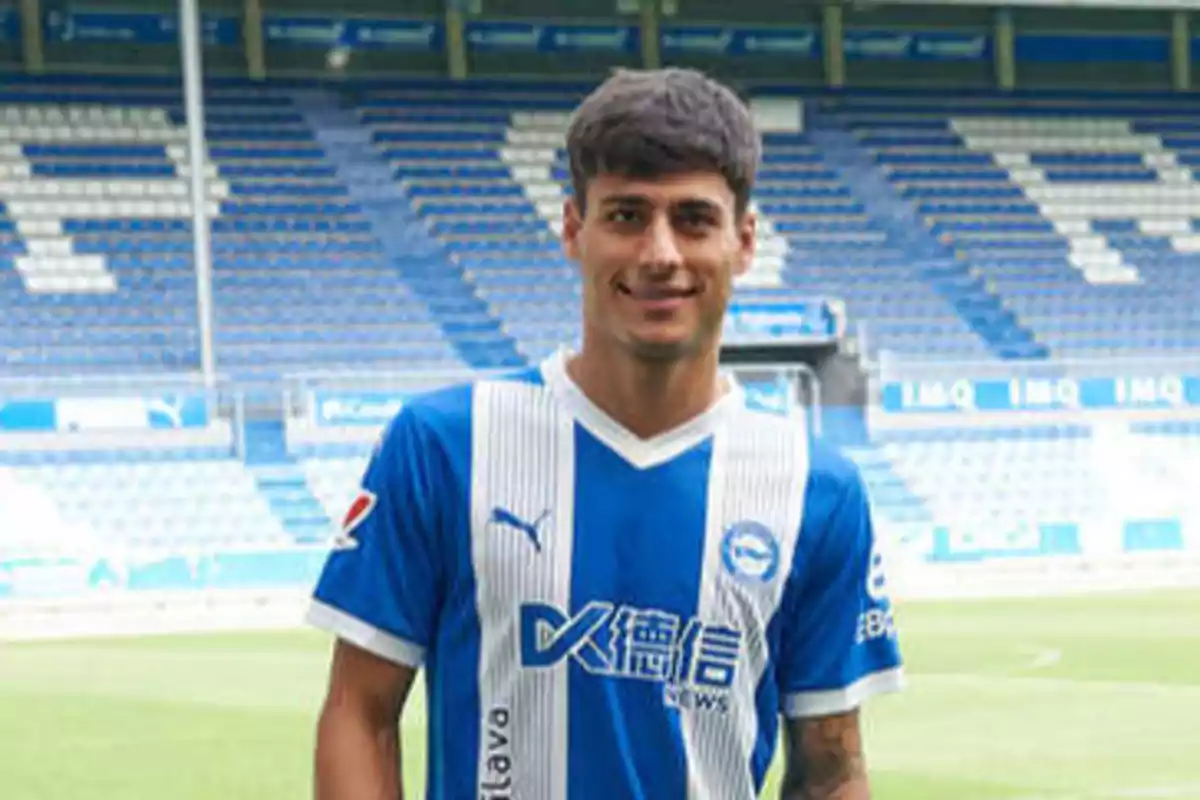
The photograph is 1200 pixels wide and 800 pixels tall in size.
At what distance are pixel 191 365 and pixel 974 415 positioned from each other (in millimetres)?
8641

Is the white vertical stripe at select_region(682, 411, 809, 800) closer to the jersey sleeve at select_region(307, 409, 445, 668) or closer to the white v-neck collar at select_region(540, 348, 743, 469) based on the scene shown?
the white v-neck collar at select_region(540, 348, 743, 469)

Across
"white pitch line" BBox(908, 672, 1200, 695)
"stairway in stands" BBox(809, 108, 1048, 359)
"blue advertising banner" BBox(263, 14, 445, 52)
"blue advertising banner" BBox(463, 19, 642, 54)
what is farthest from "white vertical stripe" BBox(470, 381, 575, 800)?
"blue advertising banner" BBox(463, 19, 642, 54)

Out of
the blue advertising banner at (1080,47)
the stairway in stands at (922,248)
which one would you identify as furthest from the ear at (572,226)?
the blue advertising banner at (1080,47)

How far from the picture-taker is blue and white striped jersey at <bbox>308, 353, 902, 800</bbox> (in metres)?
2.70

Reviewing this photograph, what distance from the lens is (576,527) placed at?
2.73 metres

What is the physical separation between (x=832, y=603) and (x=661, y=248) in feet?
1.67

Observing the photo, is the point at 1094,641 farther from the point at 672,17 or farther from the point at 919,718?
the point at 672,17

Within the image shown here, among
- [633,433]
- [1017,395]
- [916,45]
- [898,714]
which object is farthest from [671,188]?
[916,45]

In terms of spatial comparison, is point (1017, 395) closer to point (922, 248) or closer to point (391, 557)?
point (922, 248)

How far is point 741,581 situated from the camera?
2742 millimetres

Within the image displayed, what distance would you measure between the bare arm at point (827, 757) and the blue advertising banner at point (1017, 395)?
23.1 meters

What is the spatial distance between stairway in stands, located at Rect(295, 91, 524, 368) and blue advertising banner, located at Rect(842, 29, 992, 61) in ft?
25.1

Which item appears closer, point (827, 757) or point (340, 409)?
point (827, 757)

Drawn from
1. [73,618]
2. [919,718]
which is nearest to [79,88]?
[73,618]
